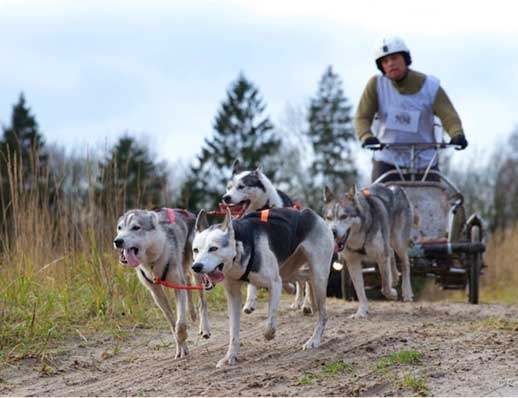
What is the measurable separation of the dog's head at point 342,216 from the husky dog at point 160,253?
180 centimetres

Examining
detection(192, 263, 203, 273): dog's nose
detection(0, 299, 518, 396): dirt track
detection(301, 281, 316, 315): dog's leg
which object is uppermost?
detection(192, 263, 203, 273): dog's nose

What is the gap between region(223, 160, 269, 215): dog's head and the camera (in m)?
8.41

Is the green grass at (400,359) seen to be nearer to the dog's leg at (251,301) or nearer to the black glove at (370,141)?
the dog's leg at (251,301)

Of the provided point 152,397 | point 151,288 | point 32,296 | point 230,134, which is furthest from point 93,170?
point 230,134

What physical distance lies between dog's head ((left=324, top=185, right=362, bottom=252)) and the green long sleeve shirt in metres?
1.52

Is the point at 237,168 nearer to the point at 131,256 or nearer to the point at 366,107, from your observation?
the point at 366,107

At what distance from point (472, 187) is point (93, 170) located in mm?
35095

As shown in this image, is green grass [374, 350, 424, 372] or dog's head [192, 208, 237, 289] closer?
green grass [374, 350, 424, 372]

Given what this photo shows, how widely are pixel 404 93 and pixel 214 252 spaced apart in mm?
4876

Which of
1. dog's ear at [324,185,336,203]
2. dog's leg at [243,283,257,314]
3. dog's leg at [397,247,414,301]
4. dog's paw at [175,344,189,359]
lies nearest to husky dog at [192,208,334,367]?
dog's leg at [243,283,257,314]

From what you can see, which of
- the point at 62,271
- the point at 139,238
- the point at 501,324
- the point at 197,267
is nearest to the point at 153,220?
the point at 139,238

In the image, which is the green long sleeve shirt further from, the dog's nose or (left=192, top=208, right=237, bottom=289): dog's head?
the dog's nose

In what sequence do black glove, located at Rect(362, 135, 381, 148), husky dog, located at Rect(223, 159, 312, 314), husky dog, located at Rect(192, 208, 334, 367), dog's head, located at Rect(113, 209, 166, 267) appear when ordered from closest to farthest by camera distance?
husky dog, located at Rect(192, 208, 334, 367) < dog's head, located at Rect(113, 209, 166, 267) < husky dog, located at Rect(223, 159, 312, 314) < black glove, located at Rect(362, 135, 381, 148)

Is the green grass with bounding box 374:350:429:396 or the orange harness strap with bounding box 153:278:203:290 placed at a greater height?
the orange harness strap with bounding box 153:278:203:290
